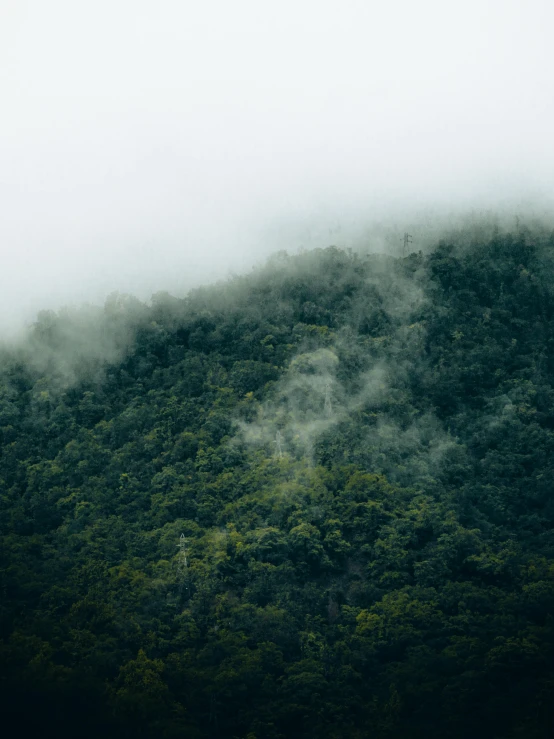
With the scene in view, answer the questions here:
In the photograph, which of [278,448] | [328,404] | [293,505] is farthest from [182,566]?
[328,404]

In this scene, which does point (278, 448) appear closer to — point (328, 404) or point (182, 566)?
point (328, 404)

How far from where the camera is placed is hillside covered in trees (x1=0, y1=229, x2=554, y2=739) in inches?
1845

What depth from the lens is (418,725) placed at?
45594mm

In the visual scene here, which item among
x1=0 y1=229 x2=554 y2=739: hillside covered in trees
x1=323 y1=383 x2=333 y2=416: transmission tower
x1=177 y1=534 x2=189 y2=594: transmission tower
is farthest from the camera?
x1=323 y1=383 x2=333 y2=416: transmission tower

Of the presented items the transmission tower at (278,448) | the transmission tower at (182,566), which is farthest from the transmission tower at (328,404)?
the transmission tower at (182,566)

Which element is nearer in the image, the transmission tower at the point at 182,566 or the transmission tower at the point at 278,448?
the transmission tower at the point at 182,566

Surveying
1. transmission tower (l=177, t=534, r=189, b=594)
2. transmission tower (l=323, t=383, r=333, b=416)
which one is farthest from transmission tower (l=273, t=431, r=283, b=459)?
transmission tower (l=177, t=534, r=189, b=594)

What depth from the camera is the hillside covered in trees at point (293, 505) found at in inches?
1845

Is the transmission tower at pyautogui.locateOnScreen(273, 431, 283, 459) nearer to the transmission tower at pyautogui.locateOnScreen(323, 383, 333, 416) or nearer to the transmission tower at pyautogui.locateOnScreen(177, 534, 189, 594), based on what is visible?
the transmission tower at pyautogui.locateOnScreen(323, 383, 333, 416)

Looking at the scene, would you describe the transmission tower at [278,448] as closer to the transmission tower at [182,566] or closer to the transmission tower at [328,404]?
the transmission tower at [328,404]

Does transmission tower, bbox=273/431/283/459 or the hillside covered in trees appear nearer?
the hillside covered in trees

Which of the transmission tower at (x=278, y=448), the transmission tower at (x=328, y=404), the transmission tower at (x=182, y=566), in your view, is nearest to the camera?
the transmission tower at (x=182, y=566)

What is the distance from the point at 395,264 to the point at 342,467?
1193 centimetres

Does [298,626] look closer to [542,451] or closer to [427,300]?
[542,451]
